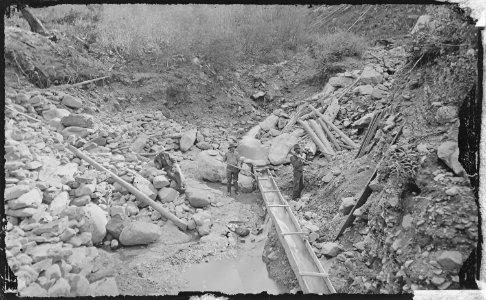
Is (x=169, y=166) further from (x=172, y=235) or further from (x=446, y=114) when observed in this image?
(x=446, y=114)

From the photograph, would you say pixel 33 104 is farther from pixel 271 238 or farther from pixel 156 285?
pixel 271 238

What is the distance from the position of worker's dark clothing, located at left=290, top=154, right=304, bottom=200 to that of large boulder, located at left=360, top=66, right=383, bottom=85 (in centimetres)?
126

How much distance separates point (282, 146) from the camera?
4105 millimetres

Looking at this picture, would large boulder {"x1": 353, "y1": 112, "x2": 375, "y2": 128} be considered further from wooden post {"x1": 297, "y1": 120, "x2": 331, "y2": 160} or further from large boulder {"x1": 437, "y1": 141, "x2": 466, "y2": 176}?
large boulder {"x1": 437, "y1": 141, "x2": 466, "y2": 176}

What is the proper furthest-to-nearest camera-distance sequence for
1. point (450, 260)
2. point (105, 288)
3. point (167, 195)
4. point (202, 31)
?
point (167, 195) < point (202, 31) < point (105, 288) < point (450, 260)

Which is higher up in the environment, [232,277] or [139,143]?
[139,143]

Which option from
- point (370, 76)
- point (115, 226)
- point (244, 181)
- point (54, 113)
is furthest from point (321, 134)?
point (54, 113)

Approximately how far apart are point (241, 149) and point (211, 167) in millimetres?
413

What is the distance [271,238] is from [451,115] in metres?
1.88

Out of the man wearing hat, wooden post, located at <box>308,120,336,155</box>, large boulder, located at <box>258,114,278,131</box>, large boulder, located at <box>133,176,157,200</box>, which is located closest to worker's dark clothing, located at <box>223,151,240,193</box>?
the man wearing hat

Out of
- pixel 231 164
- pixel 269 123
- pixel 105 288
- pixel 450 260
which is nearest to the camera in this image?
pixel 450 260

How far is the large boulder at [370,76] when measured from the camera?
158 inches

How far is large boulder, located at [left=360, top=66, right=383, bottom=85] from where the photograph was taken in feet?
13.2

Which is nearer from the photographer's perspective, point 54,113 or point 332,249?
point 332,249
